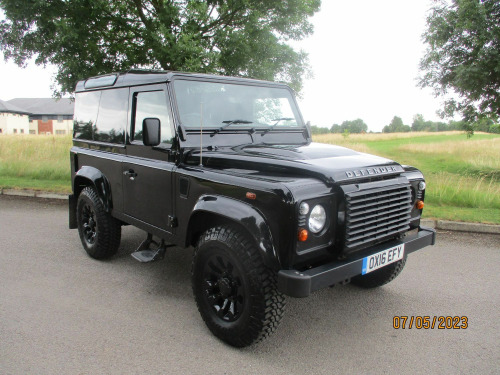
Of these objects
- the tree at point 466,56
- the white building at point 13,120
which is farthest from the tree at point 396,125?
the white building at point 13,120

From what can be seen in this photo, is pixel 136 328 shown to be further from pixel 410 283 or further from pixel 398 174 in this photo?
pixel 410 283

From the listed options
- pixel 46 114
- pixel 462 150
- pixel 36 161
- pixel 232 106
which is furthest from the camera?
pixel 46 114

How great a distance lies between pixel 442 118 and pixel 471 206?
7.99 meters

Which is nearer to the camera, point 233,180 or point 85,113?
point 233,180

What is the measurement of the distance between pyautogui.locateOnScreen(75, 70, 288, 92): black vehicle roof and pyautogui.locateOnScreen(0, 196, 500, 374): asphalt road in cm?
211

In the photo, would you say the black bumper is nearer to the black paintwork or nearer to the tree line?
the black paintwork

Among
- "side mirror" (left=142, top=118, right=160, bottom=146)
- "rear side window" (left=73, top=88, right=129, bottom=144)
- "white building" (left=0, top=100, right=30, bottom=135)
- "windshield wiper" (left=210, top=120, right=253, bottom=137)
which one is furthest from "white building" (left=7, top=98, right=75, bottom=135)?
"side mirror" (left=142, top=118, right=160, bottom=146)

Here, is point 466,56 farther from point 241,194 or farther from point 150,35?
point 241,194

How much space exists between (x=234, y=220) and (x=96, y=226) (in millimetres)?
2577

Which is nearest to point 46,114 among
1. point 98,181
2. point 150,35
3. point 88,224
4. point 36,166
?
point 36,166

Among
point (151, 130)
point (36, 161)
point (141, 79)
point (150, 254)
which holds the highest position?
point (141, 79)

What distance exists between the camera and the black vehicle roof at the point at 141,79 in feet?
12.8

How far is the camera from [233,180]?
10.2 ft
